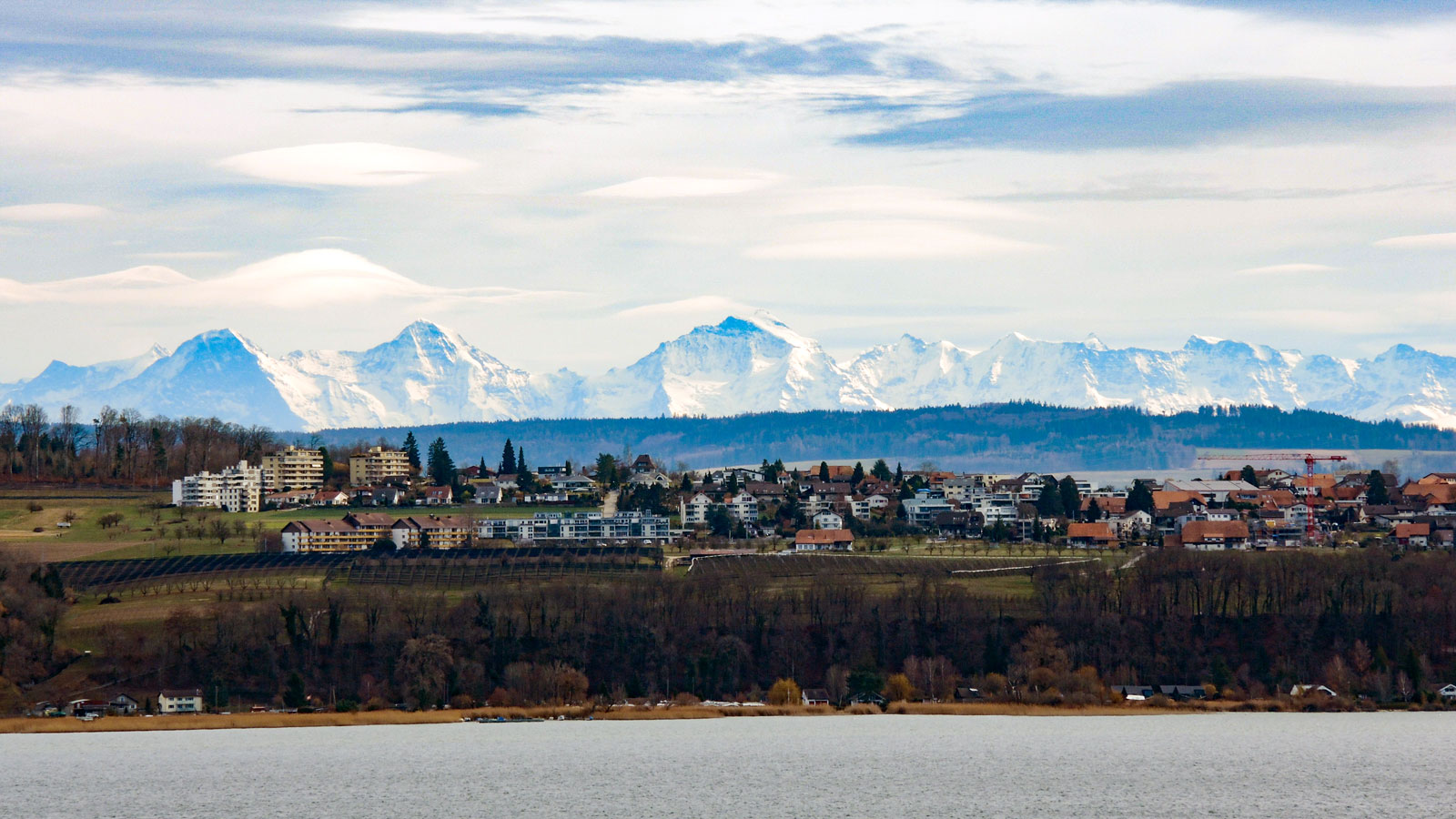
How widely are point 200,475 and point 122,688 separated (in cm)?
7435

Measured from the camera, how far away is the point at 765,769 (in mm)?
66125

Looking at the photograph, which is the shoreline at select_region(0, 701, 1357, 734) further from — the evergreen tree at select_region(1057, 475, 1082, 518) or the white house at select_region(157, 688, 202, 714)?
the evergreen tree at select_region(1057, 475, 1082, 518)

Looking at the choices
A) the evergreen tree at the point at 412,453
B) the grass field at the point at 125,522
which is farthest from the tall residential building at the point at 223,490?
the evergreen tree at the point at 412,453

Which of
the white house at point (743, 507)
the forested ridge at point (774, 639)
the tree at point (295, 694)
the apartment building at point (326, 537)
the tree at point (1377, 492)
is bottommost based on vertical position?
the tree at point (295, 694)

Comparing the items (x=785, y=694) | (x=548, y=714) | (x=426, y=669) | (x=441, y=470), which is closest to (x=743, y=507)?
(x=441, y=470)

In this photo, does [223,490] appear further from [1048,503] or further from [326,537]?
[1048,503]

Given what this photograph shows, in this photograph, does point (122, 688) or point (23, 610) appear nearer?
point (122, 688)

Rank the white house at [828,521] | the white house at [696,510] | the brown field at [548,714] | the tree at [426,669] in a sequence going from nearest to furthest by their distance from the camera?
the brown field at [548,714] < the tree at [426,669] < the white house at [828,521] < the white house at [696,510]

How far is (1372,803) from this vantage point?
186 ft

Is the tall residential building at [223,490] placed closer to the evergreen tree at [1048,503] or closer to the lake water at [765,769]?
the evergreen tree at [1048,503]

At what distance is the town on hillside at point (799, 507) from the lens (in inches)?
5325

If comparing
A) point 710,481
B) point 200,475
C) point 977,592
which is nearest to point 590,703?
point 977,592

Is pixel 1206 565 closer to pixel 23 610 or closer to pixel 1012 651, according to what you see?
pixel 1012 651

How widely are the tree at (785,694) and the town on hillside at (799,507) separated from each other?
43233 mm
